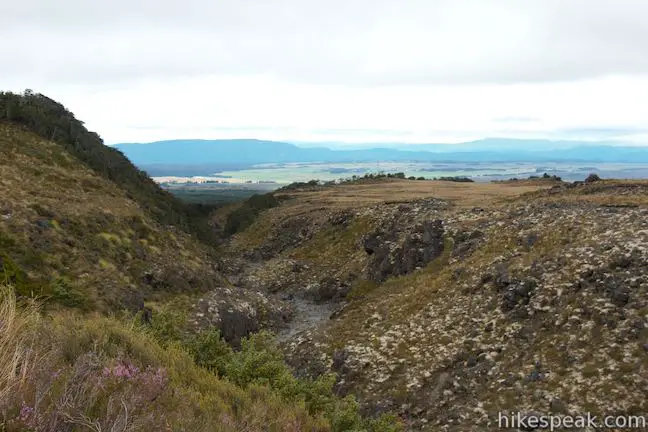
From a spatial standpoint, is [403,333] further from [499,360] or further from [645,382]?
[645,382]

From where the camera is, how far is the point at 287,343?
30031 mm

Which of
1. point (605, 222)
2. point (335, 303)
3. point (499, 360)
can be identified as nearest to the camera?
point (499, 360)

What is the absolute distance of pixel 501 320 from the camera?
23422mm

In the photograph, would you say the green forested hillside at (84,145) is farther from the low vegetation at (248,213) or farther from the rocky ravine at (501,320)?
the rocky ravine at (501,320)

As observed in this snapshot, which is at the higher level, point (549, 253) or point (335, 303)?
point (549, 253)

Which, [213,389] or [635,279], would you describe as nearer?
[213,389]

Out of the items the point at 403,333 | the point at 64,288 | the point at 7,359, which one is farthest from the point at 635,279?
the point at 64,288

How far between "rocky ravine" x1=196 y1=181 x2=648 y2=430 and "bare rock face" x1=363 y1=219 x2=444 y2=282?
0.45 feet

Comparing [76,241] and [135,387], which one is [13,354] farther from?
[76,241]

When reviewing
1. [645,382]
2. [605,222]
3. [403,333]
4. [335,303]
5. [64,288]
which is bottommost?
[335,303]

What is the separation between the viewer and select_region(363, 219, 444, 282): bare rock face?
3866cm

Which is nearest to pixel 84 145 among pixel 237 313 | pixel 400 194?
pixel 237 313

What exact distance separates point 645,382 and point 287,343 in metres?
20.0

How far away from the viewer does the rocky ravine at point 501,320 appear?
682 inches
